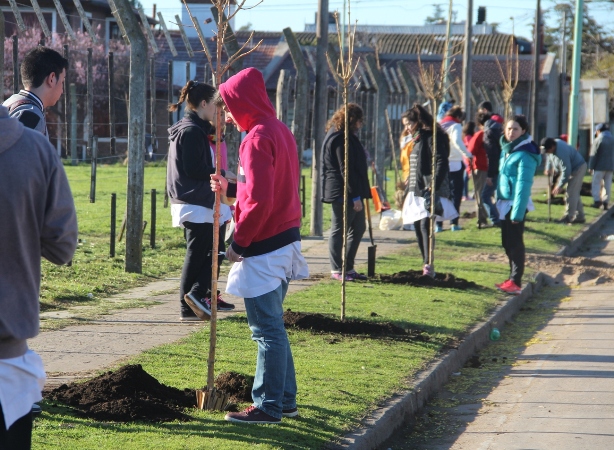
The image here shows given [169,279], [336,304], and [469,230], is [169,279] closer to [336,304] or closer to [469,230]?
[336,304]

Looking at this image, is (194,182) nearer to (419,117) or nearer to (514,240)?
(419,117)

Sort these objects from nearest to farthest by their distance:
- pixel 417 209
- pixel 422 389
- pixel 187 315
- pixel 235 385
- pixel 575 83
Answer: pixel 235 385
pixel 422 389
pixel 187 315
pixel 417 209
pixel 575 83

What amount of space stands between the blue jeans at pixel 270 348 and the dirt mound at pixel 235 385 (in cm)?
59

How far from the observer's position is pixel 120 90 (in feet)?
96.2

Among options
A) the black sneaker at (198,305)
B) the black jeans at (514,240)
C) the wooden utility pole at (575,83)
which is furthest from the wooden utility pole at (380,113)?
the black sneaker at (198,305)

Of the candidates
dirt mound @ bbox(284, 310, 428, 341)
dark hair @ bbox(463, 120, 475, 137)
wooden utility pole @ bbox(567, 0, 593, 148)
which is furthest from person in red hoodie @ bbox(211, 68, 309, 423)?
wooden utility pole @ bbox(567, 0, 593, 148)

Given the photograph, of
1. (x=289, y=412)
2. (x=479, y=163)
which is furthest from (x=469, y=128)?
(x=289, y=412)

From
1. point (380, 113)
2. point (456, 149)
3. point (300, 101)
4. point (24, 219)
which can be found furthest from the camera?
point (380, 113)

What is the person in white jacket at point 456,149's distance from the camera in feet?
52.9

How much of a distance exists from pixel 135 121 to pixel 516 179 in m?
4.27

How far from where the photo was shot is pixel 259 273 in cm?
518

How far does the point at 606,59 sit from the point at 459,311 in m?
52.1

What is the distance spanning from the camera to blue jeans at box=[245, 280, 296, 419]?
17.0 feet

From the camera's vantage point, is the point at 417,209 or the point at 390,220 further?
the point at 390,220
